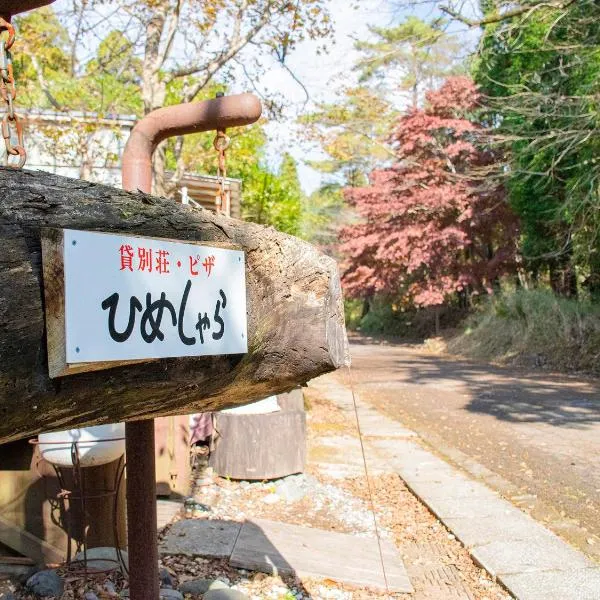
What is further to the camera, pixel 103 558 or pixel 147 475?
pixel 103 558

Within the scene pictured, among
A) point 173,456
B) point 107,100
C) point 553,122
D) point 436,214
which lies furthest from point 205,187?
point 436,214

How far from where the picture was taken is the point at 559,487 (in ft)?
17.5

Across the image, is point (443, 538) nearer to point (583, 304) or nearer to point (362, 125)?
point (583, 304)

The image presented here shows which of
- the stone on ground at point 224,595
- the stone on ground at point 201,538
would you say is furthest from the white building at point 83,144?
the stone on ground at point 224,595

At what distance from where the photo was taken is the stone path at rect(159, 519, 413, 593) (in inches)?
142

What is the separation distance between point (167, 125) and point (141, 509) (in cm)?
137

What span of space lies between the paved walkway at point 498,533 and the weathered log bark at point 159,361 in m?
2.44

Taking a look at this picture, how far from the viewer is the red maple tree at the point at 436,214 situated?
20000mm

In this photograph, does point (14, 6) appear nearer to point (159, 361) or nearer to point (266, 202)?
point (159, 361)

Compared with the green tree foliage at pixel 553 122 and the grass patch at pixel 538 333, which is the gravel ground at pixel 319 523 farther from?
the grass patch at pixel 538 333

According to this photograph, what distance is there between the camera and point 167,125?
7.54ft

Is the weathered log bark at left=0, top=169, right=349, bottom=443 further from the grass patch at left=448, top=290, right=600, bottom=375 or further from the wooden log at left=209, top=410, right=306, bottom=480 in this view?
the grass patch at left=448, top=290, right=600, bottom=375

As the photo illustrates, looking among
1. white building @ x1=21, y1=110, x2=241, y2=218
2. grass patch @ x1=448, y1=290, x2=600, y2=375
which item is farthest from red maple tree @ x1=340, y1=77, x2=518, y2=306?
white building @ x1=21, y1=110, x2=241, y2=218

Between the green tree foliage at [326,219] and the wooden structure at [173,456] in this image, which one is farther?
the green tree foliage at [326,219]
